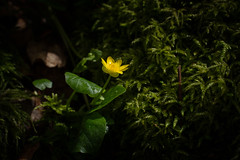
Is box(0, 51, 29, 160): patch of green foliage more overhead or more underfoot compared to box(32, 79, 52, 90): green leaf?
more underfoot

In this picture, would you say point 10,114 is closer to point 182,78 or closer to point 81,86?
point 81,86

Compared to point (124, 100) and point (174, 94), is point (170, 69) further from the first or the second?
point (124, 100)

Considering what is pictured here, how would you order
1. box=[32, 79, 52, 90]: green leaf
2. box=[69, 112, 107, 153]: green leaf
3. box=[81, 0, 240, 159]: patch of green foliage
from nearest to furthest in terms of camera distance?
box=[69, 112, 107, 153]: green leaf, box=[81, 0, 240, 159]: patch of green foliage, box=[32, 79, 52, 90]: green leaf

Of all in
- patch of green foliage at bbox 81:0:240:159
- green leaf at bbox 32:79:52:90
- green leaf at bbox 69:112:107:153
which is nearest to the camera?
green leaf at bbox 69:112:107:153

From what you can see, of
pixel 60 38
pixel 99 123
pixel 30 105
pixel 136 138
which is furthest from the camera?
pixel 60 38

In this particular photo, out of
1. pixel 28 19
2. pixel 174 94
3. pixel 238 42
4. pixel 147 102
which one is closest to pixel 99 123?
pixel 147 102

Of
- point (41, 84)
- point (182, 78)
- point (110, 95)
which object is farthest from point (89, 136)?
point (182, 78)

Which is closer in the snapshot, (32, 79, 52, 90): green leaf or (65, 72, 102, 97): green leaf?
(65, 72, 102, 97): green leaf

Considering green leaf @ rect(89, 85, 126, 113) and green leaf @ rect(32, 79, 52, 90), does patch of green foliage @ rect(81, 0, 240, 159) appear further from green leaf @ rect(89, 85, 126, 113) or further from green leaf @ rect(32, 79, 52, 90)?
green leaf @ rect(32, 79, 52, 90)

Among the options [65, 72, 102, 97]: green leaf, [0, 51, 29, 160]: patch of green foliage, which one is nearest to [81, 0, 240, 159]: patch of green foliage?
[65, 72, 102, 97]: green leaf
